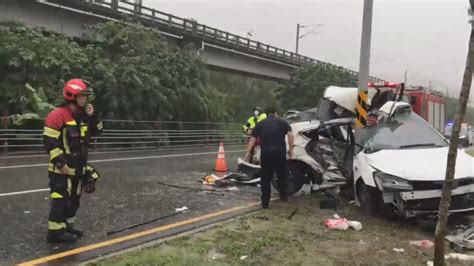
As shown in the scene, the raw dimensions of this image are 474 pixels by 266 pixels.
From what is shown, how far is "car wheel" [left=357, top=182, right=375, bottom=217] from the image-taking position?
320 inches

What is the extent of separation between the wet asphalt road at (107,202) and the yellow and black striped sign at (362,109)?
7.69 ft

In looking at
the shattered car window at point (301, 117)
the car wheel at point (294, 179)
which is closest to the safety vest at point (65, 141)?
the car wheel at point (294, 179)

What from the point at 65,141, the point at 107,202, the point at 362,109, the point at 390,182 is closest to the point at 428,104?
the point at 362,109

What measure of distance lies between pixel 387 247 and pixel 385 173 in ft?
4.25

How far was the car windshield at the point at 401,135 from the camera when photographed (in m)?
8.48

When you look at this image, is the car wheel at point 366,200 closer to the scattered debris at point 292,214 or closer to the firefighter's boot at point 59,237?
the scattered debris at point 292,214

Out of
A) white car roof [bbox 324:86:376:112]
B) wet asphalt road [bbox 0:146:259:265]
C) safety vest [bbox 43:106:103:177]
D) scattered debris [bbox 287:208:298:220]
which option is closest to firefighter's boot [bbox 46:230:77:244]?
wet asphalt road [bbox 0:146:259:265]

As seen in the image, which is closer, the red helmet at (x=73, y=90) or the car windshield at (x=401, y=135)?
the red helmet at (x=73, y=90)

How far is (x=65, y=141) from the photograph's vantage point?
612cm

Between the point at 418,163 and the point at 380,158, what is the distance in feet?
1.84

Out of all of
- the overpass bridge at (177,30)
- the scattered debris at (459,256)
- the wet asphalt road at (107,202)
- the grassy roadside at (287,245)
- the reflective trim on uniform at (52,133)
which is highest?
the overpass bridge at (177,30)

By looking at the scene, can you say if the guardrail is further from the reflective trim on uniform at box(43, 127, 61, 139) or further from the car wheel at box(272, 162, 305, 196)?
the reflective trim on uniform at box(43, 127, 61, 139)

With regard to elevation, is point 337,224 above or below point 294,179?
below

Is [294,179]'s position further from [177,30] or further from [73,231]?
[177,30]
